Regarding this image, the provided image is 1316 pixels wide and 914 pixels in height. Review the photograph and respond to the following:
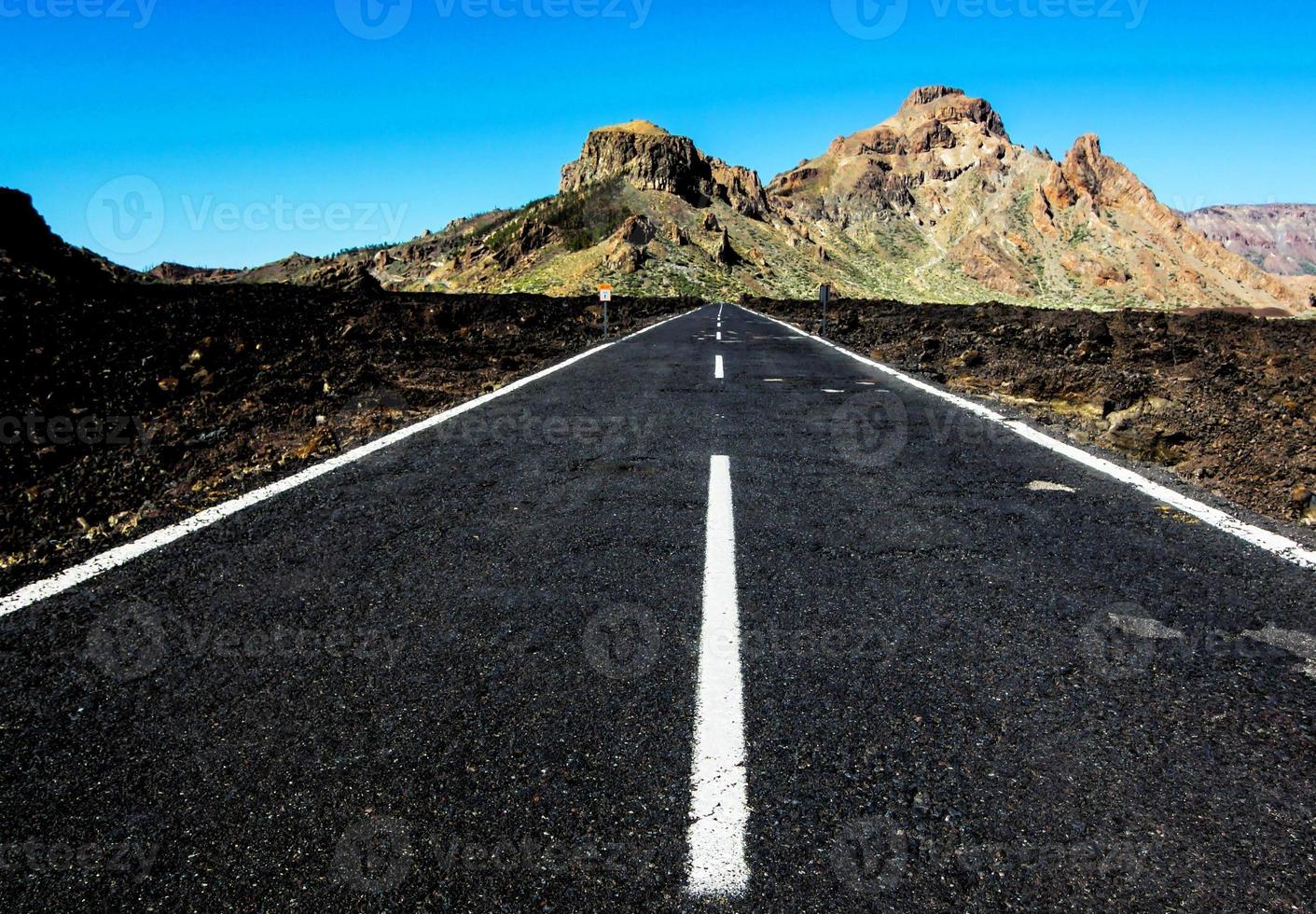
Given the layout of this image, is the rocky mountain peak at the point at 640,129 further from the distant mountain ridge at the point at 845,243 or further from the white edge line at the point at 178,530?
the white edge line at the point at 178,530

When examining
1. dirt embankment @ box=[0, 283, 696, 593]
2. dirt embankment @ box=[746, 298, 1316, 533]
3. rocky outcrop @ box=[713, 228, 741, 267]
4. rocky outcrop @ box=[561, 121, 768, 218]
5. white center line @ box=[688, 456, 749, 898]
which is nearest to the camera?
white center line @ box=[688, 456, 749, 898]

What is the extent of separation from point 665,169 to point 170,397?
149 m

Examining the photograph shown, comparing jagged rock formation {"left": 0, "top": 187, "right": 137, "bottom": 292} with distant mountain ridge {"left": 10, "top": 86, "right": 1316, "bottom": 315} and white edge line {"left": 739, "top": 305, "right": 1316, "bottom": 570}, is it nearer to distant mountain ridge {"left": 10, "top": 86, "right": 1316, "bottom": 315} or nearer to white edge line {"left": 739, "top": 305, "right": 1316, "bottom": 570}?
white edge line {"left": 739, "top": 305, "right": 1316, "bottom": 570}

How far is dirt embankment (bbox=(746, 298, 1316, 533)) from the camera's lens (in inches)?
217

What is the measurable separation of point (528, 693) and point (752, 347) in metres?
14.7

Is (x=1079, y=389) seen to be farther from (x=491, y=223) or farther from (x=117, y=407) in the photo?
(x=491, y=223)

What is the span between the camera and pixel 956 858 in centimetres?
177

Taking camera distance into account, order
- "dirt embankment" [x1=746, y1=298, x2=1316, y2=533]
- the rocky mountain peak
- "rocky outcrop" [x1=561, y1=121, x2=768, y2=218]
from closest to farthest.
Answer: "dirt embankment" [x1=746, y1=298, x2=1316, y2=533], "rocky outcrop" [x1=561, y1=121, x2=768, y2=218], the rocky mountain peak

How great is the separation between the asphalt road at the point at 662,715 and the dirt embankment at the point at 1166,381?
198 cm

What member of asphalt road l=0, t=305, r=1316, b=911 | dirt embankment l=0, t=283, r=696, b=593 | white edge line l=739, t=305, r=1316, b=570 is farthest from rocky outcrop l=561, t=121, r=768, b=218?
asphalt road l=0, t=305, r=1316, b=911

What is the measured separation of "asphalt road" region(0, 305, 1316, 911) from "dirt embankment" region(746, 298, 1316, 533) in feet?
6.49

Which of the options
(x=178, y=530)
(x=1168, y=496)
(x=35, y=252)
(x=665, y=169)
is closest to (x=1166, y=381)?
(x=1168, y=496)

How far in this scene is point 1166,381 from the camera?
Answer: 892cm

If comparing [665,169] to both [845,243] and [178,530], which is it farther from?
[178,530]
